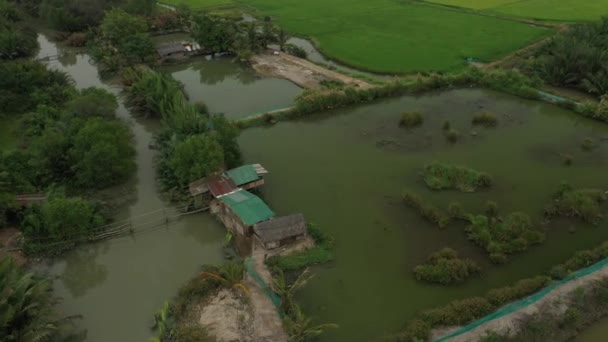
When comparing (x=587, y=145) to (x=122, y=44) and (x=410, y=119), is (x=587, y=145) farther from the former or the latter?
(x=122, y=44)

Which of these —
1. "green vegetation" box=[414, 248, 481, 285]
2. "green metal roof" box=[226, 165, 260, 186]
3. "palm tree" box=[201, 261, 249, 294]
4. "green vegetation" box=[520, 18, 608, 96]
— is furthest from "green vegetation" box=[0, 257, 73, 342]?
"green vegetation" box=[520, 18, 608, 96]

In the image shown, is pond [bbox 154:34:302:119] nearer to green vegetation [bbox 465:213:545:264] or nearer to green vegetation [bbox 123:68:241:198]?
green vegetation [bbox 123:68:241:198]

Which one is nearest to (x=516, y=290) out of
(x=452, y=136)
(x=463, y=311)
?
(x=463, y=311)

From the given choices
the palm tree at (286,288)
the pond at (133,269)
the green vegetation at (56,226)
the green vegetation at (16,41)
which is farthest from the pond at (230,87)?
the palm tree at (286,288)

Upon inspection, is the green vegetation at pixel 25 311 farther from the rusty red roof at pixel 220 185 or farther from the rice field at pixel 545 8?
the rice field at pixel 545 8

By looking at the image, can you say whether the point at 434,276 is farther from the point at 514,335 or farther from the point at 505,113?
the point at 505,113

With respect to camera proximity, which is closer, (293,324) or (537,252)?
(293,324)

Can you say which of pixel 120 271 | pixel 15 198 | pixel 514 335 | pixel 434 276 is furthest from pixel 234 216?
pixel 514 335
